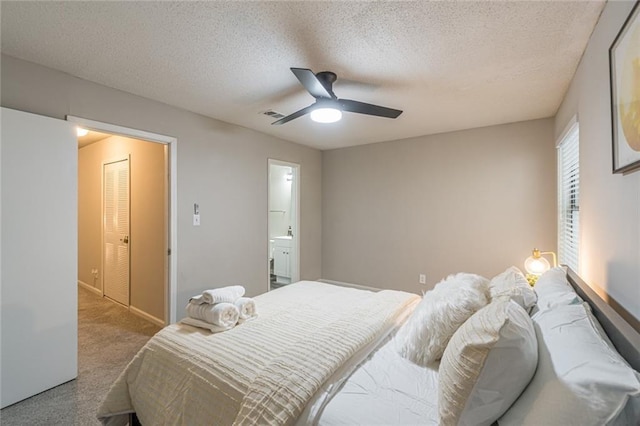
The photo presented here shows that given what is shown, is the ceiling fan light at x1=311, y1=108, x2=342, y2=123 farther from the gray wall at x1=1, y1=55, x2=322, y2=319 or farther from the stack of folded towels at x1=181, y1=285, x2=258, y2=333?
the gray wall at x1=1, y1=55, x2=322, y2=319

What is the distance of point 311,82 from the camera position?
191 centimetres

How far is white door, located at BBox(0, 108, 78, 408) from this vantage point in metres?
1.99

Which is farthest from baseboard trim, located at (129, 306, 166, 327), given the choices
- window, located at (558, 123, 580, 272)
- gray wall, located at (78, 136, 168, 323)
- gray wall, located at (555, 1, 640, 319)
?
window, located at (558, 123, 580, 272)

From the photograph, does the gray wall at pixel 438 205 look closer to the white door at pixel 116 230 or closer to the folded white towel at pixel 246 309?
the folded white towel at pixel 246 309

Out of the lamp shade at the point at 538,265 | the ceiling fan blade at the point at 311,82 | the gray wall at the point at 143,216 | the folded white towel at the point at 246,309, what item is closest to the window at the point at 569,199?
the lamp shade at the point at 538,265

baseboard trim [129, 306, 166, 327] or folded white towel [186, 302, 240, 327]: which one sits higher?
folded white towel [186, 302, 240, 327]

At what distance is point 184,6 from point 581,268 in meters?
3.11

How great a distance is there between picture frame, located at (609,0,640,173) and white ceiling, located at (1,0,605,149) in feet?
1.43

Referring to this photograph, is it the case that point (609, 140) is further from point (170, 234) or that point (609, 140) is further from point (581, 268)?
point (170, 234)

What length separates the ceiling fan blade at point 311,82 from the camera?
1781 mm

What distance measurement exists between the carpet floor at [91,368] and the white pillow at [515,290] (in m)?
2.61

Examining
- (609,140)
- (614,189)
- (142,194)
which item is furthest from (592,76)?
(142,194)

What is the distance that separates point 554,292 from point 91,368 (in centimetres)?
344

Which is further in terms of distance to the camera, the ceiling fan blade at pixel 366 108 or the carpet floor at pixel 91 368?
the ceiling fan blade at pixel 366 108
